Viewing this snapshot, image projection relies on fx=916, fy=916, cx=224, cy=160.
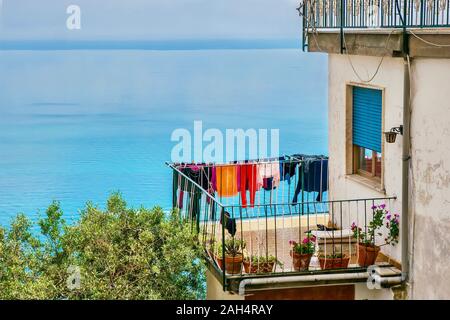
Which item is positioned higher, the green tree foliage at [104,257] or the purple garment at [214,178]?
the purple garment at [214,178]

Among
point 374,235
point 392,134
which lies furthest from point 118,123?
point 392,134

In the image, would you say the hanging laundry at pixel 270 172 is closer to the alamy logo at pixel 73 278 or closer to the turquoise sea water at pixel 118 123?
the turquoise sea water at pixel 118 123

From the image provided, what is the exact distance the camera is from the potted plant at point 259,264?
13172mm

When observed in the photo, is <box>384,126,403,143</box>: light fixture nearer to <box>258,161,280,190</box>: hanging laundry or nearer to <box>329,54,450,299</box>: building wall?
<box>329,54,450,299</box>: building wall

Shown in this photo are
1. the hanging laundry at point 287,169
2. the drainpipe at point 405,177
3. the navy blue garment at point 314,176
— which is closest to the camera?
the drainpipe at point 405,177

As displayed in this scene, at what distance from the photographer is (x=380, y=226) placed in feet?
45.0

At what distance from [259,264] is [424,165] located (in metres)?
2.72

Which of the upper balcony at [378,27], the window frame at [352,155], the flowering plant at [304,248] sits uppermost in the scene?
the upper balcony at [378,27]

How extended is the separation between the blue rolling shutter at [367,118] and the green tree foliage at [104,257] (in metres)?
3.28

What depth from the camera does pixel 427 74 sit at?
1247 centimetres

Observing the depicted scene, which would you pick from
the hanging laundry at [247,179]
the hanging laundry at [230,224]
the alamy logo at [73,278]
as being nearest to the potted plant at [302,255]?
the hanging laundry at [230,224]

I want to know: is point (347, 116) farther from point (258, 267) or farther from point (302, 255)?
point (258, 267)

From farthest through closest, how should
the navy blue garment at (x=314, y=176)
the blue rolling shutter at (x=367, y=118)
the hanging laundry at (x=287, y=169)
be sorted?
the hanging laundry at (x=287, y=169) → the navy blue garment at (x=314, y=176) → the blue rolling shutter at (x=367, y=118)

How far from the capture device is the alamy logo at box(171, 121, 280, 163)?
51188 mm
